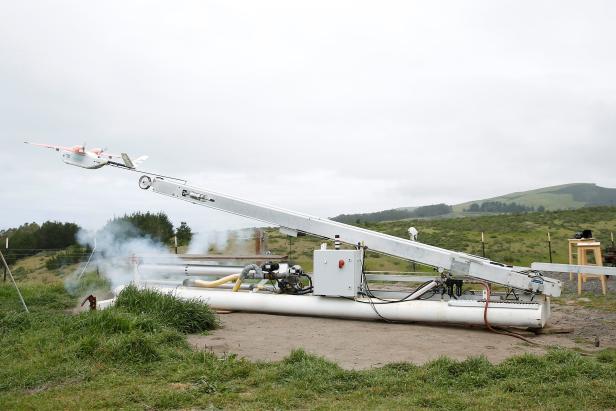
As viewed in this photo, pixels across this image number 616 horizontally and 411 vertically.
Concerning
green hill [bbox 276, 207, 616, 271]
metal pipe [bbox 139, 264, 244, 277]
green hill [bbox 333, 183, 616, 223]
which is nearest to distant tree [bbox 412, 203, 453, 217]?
green hill [bbox 333, 183, 616, 223]

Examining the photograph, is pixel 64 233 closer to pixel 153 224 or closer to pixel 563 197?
pixel 153 224

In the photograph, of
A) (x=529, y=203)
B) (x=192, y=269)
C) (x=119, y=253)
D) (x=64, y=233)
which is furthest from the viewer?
(x=529, y=203)

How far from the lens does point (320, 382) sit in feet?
19.8

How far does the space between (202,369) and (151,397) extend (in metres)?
0.93

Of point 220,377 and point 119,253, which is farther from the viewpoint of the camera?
point 119,253

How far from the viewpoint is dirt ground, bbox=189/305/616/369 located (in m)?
7.76

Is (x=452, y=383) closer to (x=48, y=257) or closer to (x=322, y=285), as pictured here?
(x=322, y=285)

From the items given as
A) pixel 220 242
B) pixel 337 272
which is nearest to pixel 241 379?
pixel 337 272

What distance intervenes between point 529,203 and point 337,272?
4421 inches

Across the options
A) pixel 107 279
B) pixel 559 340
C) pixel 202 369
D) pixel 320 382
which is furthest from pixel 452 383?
pixel 107 279

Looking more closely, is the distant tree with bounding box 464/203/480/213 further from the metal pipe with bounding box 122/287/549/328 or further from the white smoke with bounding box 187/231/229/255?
the metal pipe with bounding box 122/287/549/328

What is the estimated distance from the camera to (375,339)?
8.87 meters

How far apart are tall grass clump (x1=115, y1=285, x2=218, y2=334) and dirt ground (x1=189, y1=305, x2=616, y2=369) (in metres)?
0.29

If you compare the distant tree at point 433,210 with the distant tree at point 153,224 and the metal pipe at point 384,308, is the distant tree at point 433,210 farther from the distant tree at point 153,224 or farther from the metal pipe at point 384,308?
the metal pipe at point 384,308
